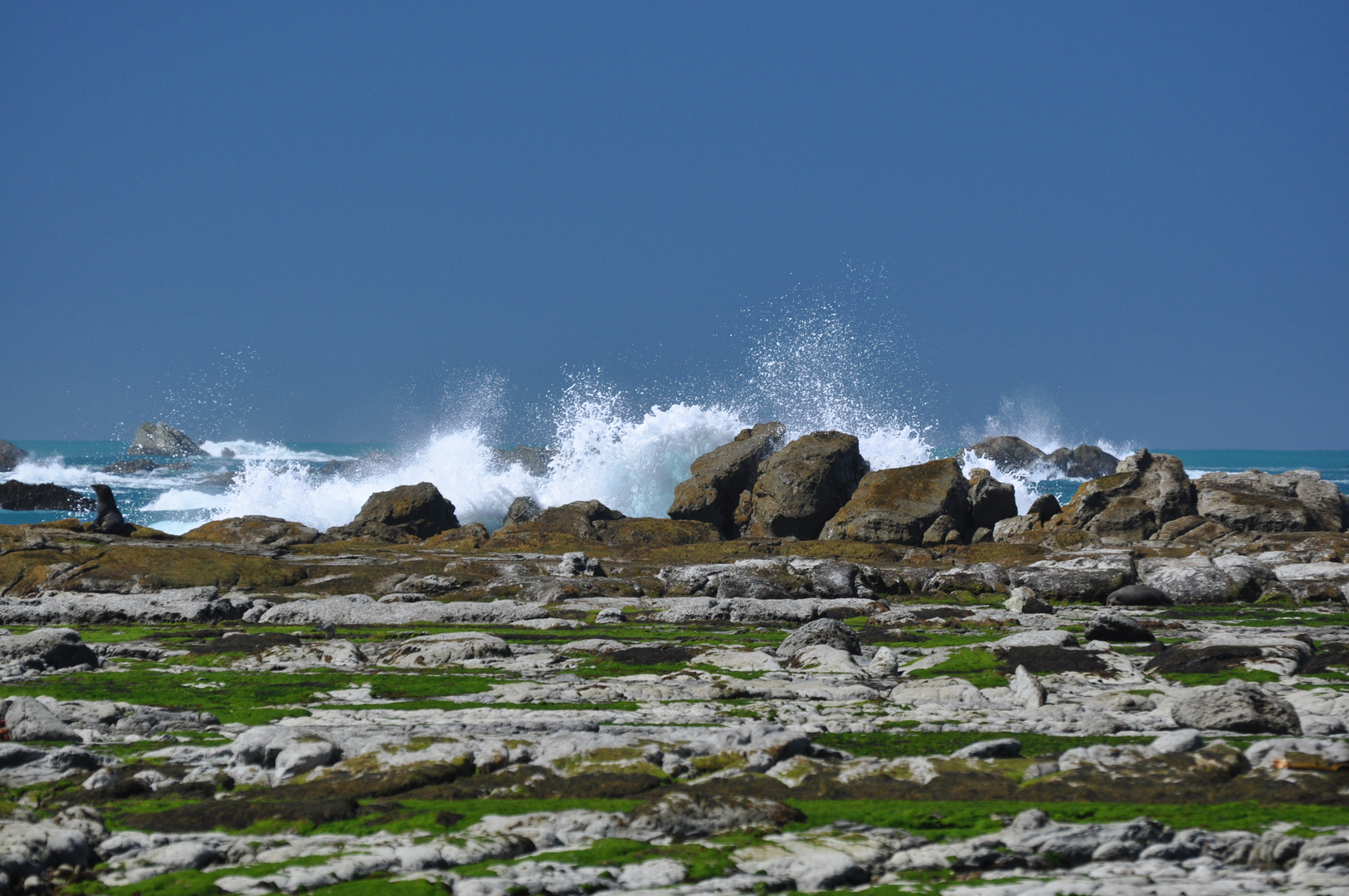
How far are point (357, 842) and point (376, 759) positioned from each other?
183 centimetres

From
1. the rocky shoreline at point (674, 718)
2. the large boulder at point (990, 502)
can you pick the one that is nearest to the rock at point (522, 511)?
the rocky shoreline at point (674, 718)

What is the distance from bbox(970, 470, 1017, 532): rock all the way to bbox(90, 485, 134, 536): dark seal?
90.7 ft

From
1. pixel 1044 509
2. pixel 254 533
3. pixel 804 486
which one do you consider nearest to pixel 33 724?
pixel 254 533

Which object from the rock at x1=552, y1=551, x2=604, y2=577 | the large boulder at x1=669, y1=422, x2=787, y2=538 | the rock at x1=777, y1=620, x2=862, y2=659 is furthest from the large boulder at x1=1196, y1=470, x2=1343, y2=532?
the rock at x1=777, y1=620, x2=862, y2=659

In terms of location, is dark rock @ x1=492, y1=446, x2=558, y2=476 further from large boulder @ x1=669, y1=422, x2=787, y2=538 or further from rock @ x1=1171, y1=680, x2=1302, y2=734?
rock @ x1=1171, y1=680, x2=1302, y2=734

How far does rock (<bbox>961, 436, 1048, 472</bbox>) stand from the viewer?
108 meters

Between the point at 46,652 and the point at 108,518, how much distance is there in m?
15.7

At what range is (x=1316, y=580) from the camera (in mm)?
22688

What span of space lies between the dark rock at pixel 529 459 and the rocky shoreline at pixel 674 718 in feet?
92.8

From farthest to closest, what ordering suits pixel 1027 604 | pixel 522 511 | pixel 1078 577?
pixel 522 511, pixel 1078 577, pixel 1027 604

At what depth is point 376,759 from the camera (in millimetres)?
9039

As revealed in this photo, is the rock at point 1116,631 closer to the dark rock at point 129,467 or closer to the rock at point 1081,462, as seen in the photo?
the dark rock at point 129,467

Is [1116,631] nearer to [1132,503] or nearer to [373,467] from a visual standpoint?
[1132,503]

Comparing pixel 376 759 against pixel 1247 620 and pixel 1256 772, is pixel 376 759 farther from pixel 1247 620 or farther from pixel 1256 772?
pixel 1247 620
